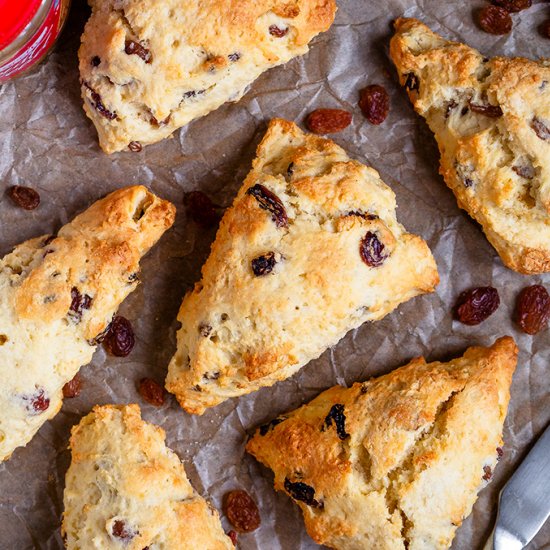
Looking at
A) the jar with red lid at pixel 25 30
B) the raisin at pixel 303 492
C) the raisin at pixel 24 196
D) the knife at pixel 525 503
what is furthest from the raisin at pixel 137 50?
the knife at pixel 525 503

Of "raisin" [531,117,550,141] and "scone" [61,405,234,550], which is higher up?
"raisin" [531,117,550,141]

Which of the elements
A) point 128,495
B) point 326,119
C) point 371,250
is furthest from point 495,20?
point 128,495

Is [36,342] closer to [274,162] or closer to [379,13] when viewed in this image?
[274,162]

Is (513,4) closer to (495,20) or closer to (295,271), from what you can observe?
(495,20)

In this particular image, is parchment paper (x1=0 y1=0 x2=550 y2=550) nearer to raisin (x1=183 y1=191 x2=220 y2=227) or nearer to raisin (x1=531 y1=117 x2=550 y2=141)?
raisin (x1=183 y1=191 x2=220 y2=227)

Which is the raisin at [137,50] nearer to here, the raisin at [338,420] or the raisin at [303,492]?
the raisin at [338,420]

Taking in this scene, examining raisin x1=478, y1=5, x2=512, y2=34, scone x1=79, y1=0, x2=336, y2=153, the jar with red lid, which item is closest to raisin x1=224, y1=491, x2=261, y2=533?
scone x1=79, y1=0, x2=336, y2=153

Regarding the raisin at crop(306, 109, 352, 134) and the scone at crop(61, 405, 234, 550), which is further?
the raisin at crop(306, 109, 352, 134)
